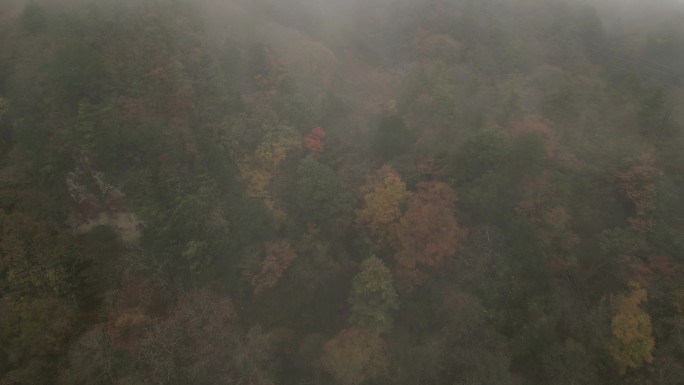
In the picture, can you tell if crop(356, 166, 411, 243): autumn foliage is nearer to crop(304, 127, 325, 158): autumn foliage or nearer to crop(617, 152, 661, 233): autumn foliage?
crop(304, 127, 325, 158): autumn foliage

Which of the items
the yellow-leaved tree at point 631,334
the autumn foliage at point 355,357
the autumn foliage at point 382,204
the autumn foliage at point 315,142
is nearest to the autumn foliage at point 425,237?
the autumn foliage at point 382,204

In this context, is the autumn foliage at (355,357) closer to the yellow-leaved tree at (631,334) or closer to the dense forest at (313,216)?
the dense forest at (313,216)

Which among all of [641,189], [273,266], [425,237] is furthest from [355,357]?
[641,189]

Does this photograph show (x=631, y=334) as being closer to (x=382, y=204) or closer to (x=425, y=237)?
(x=425, y=237)

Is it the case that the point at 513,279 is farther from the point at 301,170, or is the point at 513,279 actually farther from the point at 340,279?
the point at 301,170

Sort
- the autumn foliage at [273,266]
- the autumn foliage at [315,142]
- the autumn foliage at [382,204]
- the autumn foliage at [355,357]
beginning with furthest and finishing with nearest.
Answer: the autumn foliage at [315,142]
the autumn foliage at [382,204]
the autumn foliage at [273,266]
the autumn foliage at [355,357]

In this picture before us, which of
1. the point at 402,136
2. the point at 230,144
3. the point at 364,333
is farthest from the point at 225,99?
the point at 364,333

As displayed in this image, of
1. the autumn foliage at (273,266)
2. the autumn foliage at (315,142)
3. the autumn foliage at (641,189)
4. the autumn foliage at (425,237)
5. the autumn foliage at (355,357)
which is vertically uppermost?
the autumn foliage at (641,189)

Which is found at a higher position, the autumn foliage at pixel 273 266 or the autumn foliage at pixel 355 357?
the autumn foliage at pixel 273 266
